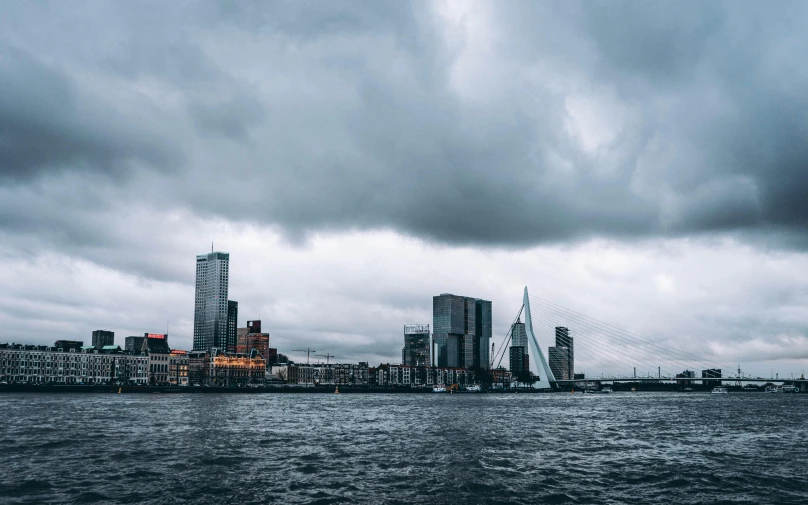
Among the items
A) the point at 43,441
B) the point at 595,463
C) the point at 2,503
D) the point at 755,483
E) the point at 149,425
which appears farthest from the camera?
the point at 149,425

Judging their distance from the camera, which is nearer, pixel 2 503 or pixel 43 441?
pixel 2 503

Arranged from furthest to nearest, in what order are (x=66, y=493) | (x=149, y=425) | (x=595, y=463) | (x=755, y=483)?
(x=149, y=425), (x=595, y=463), (x=755, y=483), (x=66, y=493)

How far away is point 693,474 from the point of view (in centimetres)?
3891

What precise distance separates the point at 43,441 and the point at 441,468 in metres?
35.2

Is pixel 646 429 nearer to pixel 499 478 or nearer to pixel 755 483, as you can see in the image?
pixel 755 483

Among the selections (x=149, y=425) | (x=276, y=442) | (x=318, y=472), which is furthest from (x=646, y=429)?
(x=149, y=425)

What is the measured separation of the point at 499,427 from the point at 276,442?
97.4 ft

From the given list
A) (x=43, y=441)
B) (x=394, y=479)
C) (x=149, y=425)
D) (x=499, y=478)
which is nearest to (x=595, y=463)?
(x=499, y=478)

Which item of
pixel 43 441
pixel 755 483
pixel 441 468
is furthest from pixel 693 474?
pixel 43 441

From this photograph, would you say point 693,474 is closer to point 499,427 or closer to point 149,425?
point 499,427

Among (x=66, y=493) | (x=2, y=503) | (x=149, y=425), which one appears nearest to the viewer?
(x=2, y=503)

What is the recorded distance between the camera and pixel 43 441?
177 feet

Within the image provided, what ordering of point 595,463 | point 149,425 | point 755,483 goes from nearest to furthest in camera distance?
point 755,483 → point 595,463 → point 149,425

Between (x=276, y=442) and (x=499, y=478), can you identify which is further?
(x=276, y=442)
